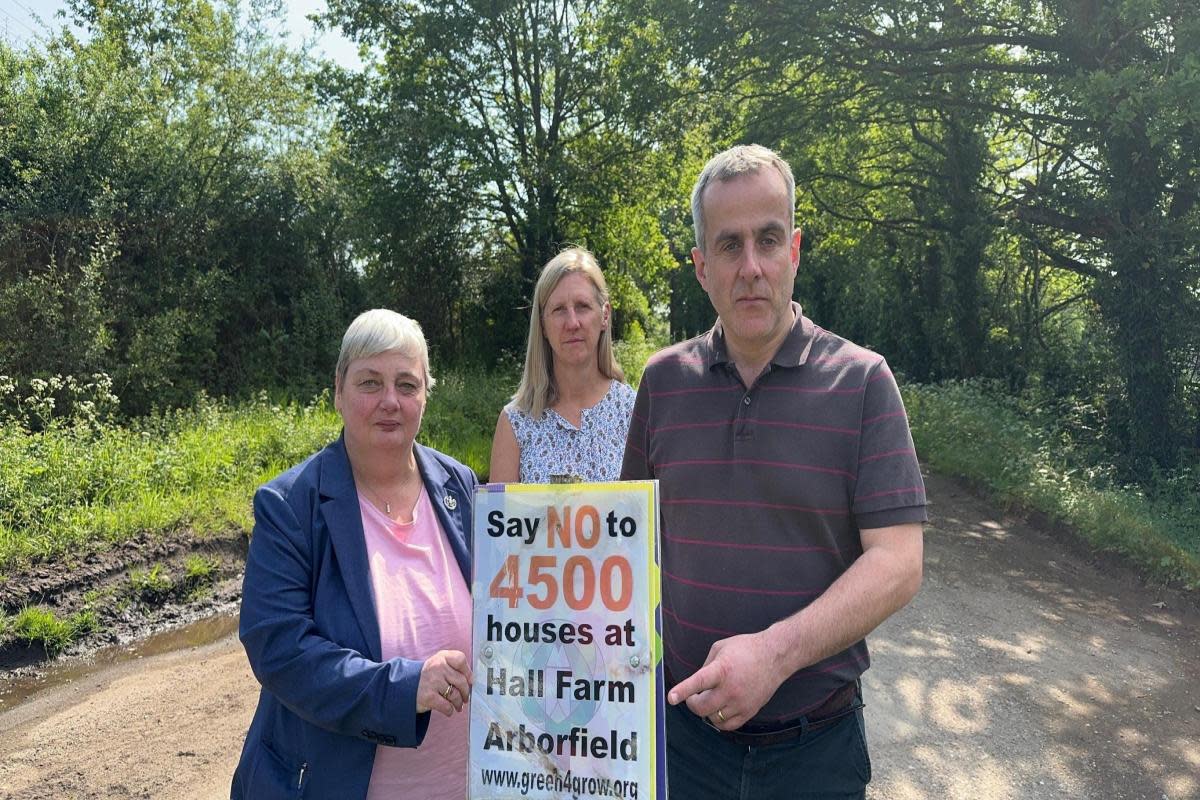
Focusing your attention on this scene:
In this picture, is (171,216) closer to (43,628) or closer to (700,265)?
(43,628)

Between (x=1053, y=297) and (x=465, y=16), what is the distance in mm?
13529

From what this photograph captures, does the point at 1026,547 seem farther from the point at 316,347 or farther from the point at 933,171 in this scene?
the point at 316,347

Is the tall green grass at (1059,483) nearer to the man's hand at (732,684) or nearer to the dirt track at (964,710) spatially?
the dirt track at (964,710)

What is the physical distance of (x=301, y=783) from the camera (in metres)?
1.97

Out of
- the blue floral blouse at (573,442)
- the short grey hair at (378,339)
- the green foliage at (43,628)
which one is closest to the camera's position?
the short grey hair at (378,339)

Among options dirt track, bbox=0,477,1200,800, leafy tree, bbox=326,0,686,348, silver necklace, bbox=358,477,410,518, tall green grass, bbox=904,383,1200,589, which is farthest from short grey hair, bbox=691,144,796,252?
leafy tree, bbox=326,0,686,348

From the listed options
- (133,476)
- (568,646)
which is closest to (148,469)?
(133,476)

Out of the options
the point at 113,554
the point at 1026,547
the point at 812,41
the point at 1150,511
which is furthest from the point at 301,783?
the point at 812,41

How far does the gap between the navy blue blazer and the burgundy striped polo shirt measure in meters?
0.73

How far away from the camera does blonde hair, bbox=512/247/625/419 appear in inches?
132

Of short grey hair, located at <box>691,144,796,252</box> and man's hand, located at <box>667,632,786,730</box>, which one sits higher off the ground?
short grey hair, located at <box>691,144,796,252</box>

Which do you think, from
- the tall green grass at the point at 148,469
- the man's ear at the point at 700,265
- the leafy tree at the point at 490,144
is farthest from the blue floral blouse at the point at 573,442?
the leafy tree at the point at 490,144

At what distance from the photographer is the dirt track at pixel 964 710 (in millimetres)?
4113

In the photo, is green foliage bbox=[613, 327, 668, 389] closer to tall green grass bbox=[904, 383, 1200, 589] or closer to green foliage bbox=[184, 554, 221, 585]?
tall green grass bbox=[904, 383, 1200, 589]
